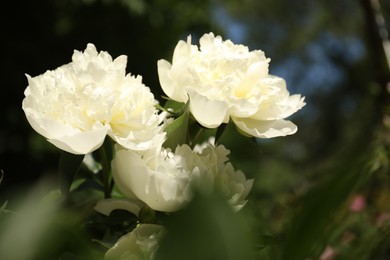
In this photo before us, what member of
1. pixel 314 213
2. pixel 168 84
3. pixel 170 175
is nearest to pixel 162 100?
pixel 168 84

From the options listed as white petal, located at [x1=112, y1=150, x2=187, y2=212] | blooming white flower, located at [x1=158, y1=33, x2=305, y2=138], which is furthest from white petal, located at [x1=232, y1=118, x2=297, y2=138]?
white petal, located at [x1=112, y1=150, x2=187, y2=212]

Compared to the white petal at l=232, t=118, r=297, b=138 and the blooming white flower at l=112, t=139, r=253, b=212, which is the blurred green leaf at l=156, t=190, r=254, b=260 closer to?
the blooming white flower at l=112, t=139, r=253, b=212

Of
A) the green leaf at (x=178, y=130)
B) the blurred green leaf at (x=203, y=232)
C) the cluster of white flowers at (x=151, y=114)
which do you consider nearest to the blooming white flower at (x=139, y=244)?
the cluster of white flowers at (x=151, y=114)

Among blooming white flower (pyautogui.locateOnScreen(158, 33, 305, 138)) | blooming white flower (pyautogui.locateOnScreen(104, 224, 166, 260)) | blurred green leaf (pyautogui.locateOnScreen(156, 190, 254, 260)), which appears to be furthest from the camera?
blooming white flower (pyautogui.locateOnScreen(158, 33, 305, 138))

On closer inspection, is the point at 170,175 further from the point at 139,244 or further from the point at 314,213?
the point at 314,213

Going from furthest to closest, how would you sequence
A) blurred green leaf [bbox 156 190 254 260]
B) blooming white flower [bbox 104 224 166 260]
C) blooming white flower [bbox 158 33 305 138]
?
blooming white flower [bbox 158 33 305 138], blooming white flower [bbox 104 224 166 260], blurred green leaf [bbox 156 190 254 260]

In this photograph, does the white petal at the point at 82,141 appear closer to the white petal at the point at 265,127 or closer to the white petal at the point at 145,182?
the white petal at the point at 145,182

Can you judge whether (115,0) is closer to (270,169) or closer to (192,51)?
(192,51)
